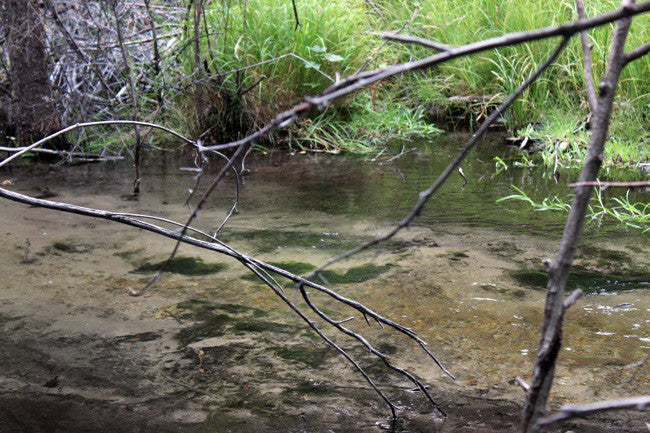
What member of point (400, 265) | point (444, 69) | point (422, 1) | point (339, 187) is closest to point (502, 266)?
point (400, 265)

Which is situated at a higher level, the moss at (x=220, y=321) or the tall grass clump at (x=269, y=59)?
the tall grass clump at (x=269, y=59)

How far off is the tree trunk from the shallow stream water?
53.0 inches

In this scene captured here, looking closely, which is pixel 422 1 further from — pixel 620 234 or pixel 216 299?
pixel 216 299

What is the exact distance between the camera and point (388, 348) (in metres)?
1.78

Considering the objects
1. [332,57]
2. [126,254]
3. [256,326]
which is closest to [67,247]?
[126,254]

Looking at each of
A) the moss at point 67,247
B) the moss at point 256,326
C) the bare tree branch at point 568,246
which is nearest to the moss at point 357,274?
the moss at point 256,326

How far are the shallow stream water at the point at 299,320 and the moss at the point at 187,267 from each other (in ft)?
0.03

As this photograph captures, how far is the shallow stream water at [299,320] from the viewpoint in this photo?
1511mm

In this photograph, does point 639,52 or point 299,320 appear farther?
point 299,320

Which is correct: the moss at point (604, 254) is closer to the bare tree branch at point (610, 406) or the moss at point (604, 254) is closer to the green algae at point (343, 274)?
the green algae at point (343, 274)

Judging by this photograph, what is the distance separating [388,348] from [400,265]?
0.59 metres

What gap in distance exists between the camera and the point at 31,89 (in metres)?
4.36

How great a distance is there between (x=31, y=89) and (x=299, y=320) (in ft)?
11.0

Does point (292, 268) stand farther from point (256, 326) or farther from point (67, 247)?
point (67, 247)
